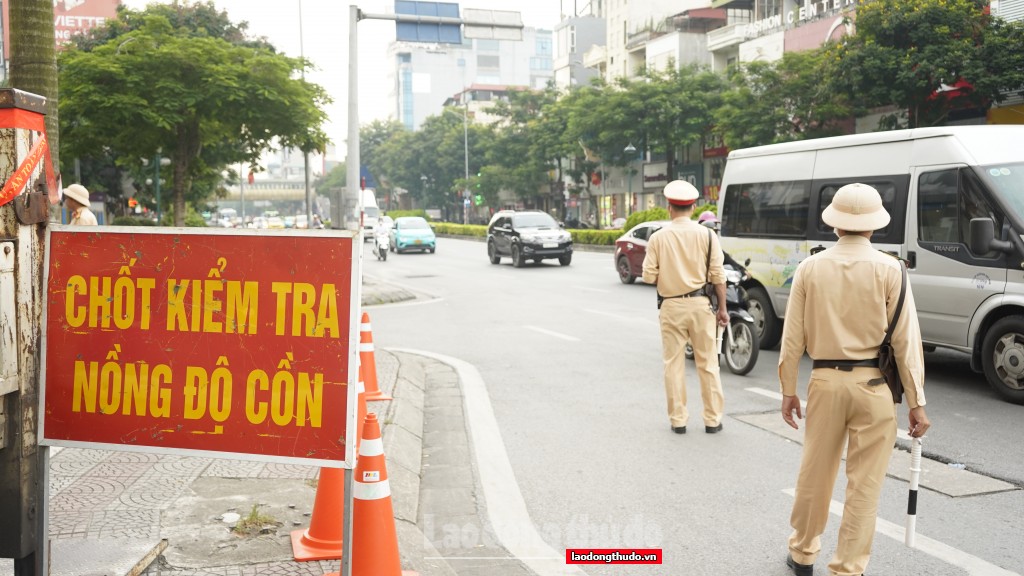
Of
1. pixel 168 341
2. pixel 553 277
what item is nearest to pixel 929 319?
pixel 168 341

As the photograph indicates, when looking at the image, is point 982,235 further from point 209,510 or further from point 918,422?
point 209,510

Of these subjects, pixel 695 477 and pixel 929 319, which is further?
pixel 929 319

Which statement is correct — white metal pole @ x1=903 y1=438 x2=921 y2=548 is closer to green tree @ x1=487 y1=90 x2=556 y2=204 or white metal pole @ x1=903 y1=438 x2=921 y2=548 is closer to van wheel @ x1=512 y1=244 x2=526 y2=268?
van wheel @ x1=512 y1=244 x2=526 y2=268

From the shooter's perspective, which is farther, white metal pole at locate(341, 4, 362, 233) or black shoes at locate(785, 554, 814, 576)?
white metal pole at locate(341, 4, 362, 233)

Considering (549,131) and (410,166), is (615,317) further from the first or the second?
(410,166)

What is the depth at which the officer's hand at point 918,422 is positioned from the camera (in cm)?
378

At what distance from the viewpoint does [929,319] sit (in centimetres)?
832

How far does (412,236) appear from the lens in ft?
123

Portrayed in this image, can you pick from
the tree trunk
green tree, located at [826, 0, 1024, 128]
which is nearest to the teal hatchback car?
green tree, located at [826, 0, 1024, 128]

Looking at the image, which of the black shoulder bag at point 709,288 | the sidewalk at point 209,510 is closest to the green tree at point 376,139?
the black shoulder bag at point 709,288

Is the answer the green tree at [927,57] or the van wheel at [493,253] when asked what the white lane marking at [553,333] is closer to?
Result: the van wheel at [493,253]

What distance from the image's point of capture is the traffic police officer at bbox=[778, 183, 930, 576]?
3.78 meters

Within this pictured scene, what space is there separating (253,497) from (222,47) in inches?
687

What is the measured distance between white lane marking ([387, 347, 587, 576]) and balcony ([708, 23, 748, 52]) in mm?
41684
